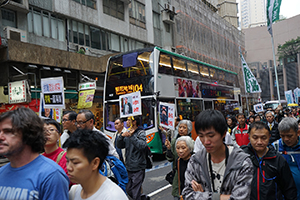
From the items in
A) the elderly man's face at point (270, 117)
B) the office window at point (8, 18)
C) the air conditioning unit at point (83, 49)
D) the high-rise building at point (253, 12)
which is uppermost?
the high-rise building at point (253, 12)

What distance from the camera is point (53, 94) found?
268 inches

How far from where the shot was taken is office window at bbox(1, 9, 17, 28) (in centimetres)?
1253

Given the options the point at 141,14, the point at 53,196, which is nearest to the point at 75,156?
the point at 53,196

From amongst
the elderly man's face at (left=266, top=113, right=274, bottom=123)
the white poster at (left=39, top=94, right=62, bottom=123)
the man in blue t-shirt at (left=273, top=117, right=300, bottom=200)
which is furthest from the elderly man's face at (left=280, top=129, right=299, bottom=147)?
the white poster at (left=39, top=94, right=62, bottom=123)

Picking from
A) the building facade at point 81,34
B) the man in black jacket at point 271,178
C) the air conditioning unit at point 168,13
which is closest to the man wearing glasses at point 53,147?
the man in black jacket at point 271,178

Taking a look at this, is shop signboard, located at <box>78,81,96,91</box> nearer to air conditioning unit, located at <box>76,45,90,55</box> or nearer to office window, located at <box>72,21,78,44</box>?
air conditioning unit, located at <box>76,45,90,55</box>

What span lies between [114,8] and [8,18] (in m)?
8.01

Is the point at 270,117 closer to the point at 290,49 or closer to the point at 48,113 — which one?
the point at 48,113

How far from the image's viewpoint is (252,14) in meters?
142

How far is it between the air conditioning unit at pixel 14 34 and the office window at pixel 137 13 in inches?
376

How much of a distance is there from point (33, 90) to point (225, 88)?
10712mm

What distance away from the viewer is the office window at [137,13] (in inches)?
814

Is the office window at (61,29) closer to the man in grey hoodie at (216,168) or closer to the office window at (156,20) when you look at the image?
the office window at (156,20)

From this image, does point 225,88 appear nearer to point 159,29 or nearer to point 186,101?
point 186,101
